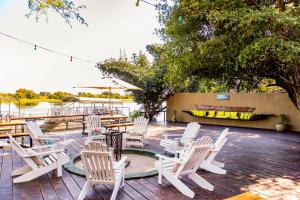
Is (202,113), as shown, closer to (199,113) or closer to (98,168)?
(199,113)

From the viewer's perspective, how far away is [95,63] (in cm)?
1820

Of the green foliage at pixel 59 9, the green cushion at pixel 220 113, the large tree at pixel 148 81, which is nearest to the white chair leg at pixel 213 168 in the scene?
the green foliage at pixel 59 9

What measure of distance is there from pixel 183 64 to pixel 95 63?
11448mm

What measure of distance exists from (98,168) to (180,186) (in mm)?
1304

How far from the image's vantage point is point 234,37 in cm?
666

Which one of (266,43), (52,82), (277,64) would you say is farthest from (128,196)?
(52,82)

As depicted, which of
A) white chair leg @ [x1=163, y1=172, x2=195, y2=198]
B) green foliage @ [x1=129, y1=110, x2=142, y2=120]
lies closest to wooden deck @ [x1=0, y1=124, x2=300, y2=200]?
white chair leg @ [x1=163, y1=172, x2=195, y2=198]

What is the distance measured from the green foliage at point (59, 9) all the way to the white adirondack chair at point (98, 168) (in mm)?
1834

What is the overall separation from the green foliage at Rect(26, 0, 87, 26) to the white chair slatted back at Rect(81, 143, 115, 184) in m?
1.83

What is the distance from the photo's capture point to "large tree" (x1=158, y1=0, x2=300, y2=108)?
5.83 metres

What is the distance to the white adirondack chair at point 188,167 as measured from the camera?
4.11 metres

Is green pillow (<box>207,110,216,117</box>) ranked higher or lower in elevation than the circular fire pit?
higher

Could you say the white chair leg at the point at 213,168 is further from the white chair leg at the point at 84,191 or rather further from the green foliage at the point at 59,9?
the green foliage at the point at 59,9

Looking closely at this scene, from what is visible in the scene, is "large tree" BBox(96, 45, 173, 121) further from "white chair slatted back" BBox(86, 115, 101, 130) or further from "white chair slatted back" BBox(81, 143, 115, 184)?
"white chair slatted back" BBox(81, 143, 115, 184)
